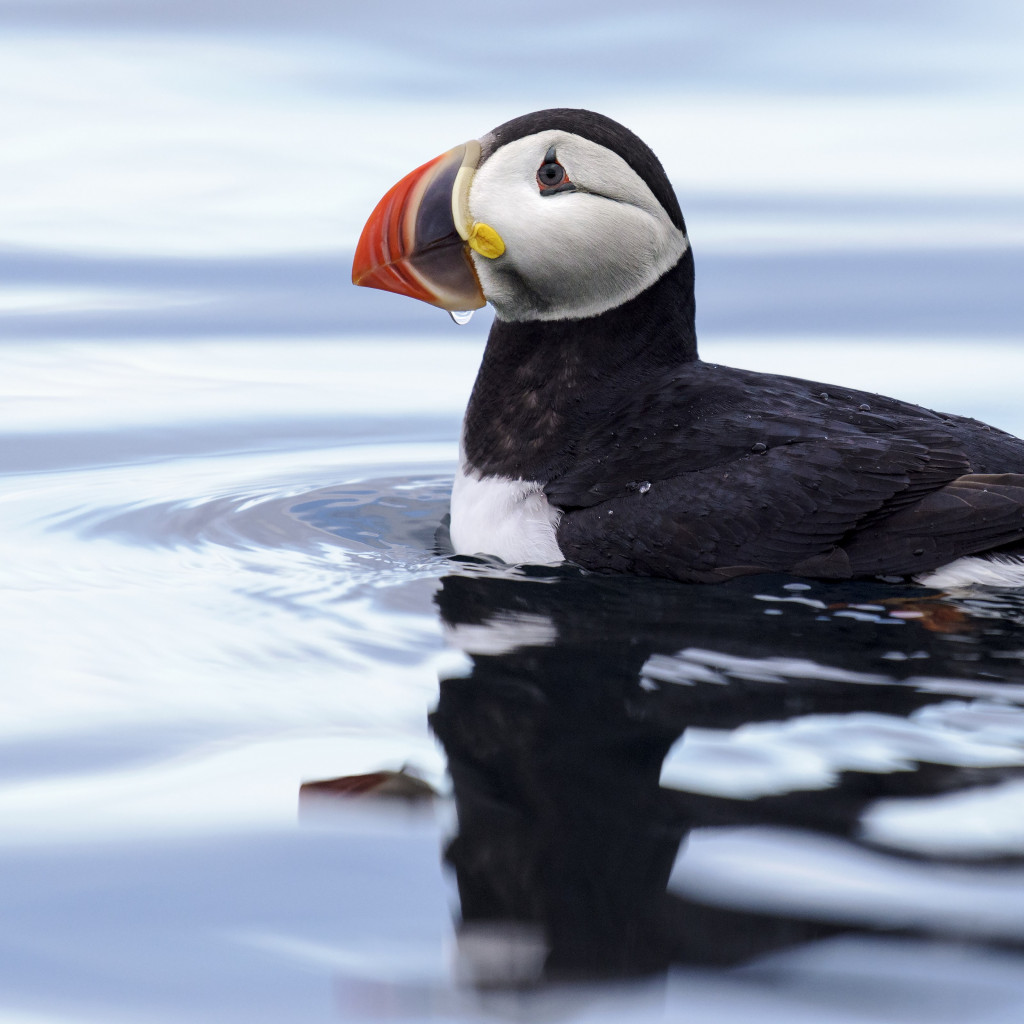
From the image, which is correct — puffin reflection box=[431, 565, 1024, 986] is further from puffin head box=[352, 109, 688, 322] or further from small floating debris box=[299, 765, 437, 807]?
puffin head box=[352, 109, 688, 322]

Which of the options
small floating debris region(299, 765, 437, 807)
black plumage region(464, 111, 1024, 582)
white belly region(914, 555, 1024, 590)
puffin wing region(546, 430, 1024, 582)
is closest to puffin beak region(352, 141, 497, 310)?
black plumage region(464, 111, 1024, 582)

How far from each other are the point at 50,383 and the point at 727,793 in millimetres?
5355

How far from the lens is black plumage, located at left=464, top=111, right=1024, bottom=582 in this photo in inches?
159

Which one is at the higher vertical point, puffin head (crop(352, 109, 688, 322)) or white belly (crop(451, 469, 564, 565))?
puffin head (crop(352, 109, 688, 322))

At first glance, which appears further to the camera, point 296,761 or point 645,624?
point 645,624

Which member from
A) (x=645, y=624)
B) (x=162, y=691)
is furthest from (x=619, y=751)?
(x=162, y=691)

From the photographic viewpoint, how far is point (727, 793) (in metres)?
3.00

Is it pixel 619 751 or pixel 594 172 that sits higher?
pixel 594 172

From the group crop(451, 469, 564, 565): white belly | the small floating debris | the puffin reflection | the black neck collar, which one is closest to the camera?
the puffin reflection

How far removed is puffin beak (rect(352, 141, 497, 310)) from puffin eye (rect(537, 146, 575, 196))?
0.61ft

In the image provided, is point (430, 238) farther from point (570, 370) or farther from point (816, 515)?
point (816, 515)

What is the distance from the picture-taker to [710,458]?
13.6 ft

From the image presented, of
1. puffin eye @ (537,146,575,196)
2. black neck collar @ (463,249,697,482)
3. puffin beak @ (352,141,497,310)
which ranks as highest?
puffin eye @ (537,146,575,196)

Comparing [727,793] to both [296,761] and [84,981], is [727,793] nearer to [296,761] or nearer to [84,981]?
[296,761]
